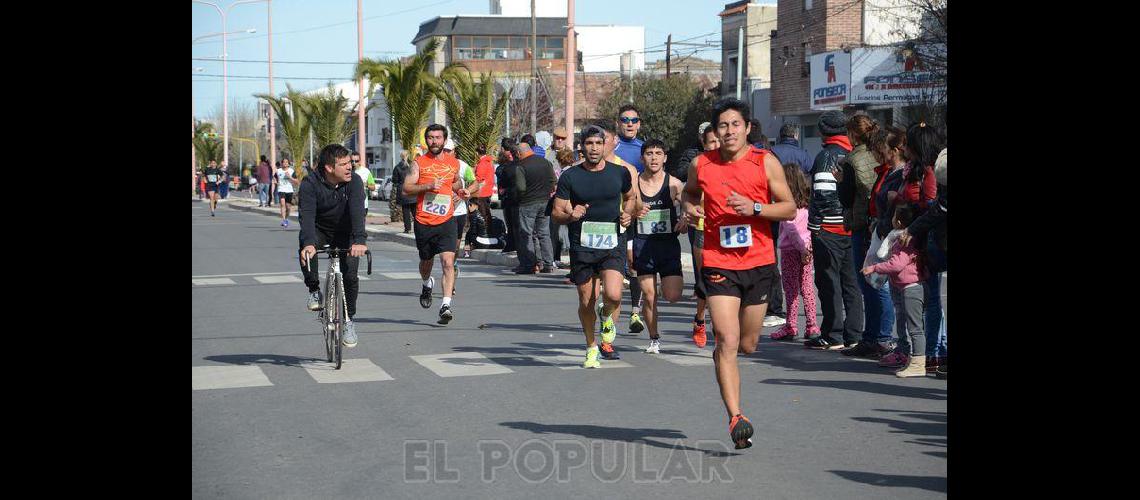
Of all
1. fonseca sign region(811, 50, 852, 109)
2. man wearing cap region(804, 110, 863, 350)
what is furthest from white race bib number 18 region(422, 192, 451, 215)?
fonseca sign region(811, 50, 852, 109)

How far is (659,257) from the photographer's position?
1070cm

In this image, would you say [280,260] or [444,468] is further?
[280,260]

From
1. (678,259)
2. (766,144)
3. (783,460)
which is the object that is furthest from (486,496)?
(766,144)

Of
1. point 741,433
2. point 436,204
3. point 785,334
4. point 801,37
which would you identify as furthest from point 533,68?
point 741,433

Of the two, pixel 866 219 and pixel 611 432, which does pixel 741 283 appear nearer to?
pixel 611 432

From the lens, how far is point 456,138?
3238 cm

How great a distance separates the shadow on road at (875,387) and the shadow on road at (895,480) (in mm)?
→ 2220

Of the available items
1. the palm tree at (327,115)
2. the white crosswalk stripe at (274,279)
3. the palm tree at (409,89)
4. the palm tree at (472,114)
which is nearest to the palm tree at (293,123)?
the palm tree at (327,115)

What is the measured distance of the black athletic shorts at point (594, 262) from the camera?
1010 centimetres

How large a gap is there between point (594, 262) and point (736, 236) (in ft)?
9.22

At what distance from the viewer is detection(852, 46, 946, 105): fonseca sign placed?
3809cm

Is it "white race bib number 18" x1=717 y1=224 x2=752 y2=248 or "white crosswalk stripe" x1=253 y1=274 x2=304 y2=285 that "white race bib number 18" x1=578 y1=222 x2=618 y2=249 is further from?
"white crosswalk stripe" x1=253 y1=274 x2=304 y2=285

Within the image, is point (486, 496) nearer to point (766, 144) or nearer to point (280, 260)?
point (766, 144)
